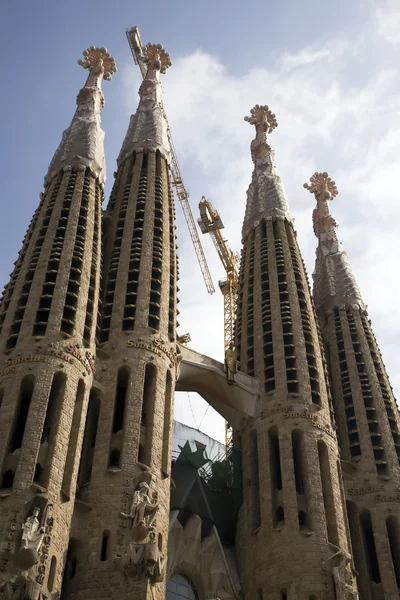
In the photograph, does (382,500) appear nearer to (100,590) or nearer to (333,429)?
(333,429)

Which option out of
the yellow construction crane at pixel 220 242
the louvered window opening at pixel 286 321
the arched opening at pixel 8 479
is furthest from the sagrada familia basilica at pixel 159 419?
the yellow construction crane at pixel 220 242

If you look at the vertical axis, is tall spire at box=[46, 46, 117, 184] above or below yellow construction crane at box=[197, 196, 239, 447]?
below

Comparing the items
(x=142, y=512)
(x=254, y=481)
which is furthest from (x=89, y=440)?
(x=254, y=481)

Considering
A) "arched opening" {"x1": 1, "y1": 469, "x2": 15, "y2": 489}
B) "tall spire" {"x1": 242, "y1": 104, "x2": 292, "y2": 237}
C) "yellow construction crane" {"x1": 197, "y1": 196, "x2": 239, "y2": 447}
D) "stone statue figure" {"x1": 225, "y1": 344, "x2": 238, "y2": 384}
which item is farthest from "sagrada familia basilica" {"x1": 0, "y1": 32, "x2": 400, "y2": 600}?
"yellow construction crane" {"x1": 197, "y1": 196, "x2": 239, "y2": 447}

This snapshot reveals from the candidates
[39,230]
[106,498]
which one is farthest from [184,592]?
[39,230]

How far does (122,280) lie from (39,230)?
13.6ft

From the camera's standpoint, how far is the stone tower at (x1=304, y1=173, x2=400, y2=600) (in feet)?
118

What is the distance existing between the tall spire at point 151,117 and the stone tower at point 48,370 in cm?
593

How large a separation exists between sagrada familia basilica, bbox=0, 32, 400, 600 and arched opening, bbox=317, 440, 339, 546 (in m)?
0.08

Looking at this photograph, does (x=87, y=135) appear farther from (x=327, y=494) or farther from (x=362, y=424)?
(x=327, y=494)

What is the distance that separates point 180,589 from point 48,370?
34.5 ft

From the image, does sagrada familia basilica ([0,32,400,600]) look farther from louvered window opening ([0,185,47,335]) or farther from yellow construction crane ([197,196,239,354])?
yellow construction crane ([197,196,239,354])

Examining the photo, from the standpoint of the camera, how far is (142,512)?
27.2 metres

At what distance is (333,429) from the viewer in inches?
1485
